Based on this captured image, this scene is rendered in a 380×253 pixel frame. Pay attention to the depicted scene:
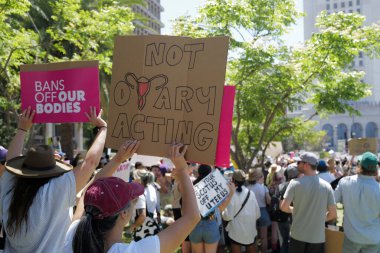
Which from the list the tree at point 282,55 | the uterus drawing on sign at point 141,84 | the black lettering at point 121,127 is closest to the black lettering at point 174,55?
the uterus drawing on sign at point 141,84

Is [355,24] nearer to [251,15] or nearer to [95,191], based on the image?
[251,15]

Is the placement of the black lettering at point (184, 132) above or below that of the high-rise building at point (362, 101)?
below

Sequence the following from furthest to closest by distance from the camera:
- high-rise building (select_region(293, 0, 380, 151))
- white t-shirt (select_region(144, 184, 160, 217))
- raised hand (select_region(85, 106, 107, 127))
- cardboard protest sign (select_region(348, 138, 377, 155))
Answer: high-rise building (select_region(293, 0, 380, 151))
cardboard protest sign (select_region(348, 138, 377, 155))
white t-shirt (select_region(144, 184, 160, 217))
raised hand (select_region(85, 106, 107, 127))

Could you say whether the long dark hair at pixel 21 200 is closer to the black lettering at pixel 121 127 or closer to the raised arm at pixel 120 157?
the raised arm at pixel 120 157

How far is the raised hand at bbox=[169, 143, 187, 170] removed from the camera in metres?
2.60

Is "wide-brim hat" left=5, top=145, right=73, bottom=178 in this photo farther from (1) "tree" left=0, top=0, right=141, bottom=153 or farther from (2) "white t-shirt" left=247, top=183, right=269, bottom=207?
(1) "tree" left=0, top=0, right=141, bottom=153

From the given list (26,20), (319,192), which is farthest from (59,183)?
(26,20)

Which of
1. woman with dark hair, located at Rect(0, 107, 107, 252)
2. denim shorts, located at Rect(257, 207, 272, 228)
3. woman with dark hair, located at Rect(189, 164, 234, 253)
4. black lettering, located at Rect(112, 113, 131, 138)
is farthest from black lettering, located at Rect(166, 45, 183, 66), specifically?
denim shorts, located at Rect(257, 207, 272, 228)

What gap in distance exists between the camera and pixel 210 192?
5797mm

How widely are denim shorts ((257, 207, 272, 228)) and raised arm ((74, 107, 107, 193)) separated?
5.34 m

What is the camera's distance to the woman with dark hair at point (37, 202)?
8.04 feet

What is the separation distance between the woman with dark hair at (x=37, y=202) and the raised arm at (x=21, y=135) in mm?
485

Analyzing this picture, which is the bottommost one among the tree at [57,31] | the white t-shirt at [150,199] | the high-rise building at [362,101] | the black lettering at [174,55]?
the white t-shirt at [150,199]

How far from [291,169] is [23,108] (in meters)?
5.18
